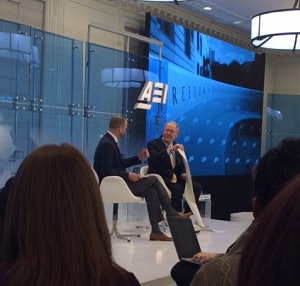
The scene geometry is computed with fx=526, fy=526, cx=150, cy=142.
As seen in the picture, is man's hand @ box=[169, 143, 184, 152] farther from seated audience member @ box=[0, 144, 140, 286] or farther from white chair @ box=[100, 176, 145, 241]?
seated audience member @ box=[0, 144, 140, 286]

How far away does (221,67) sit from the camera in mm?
9781

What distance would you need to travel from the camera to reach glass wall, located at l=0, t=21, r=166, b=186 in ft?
17.3

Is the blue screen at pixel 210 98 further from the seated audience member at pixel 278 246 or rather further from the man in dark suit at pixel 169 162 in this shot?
the seated audience member at pixel 278 246

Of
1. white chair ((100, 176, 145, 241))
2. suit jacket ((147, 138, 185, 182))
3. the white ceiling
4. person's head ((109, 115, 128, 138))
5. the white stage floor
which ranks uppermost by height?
the white ceiling

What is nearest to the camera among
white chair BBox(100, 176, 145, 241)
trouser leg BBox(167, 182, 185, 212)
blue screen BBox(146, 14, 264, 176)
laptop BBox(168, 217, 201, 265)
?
laptop BBox(168, 217, 201, 265)

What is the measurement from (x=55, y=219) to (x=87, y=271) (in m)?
0.13

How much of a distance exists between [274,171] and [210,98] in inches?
318

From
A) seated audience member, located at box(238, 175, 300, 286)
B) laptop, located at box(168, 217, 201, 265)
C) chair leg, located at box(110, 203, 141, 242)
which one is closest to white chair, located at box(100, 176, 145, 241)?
chair leg, located at box(110, 203, 141, 242)

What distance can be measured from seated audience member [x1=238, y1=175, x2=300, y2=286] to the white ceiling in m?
7.93

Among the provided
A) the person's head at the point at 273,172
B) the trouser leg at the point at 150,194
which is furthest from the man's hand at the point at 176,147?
the person's head at the point at 273,172

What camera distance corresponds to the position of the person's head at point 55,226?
3.75ft

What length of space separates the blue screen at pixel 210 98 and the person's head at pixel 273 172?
5.65 m

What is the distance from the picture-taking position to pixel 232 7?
8836 millimetres

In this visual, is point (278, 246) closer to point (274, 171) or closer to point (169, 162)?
point (274, 171)
